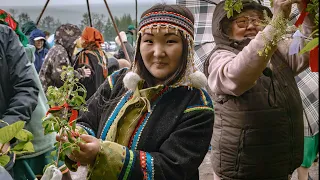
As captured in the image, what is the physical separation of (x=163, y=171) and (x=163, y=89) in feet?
1.10

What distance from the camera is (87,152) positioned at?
4.50 feet

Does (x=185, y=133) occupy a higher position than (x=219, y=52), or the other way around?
(x=219, y=52)

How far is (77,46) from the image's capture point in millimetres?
5309

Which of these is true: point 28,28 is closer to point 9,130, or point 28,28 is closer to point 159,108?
point 159,108

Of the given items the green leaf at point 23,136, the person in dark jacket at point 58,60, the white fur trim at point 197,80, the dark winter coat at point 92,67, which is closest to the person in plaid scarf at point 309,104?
the white fur trim at point 197,80

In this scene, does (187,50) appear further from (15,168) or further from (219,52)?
(15,168)

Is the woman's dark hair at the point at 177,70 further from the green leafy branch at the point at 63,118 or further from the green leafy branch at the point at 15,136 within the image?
the green leafy branch at the point at 15,136

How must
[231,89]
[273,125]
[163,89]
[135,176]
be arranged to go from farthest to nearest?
[273,125]
[231,89]
[163,89]
[135,176]

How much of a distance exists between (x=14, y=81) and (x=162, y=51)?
1.06 metres

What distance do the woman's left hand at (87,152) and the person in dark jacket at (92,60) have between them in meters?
3.47

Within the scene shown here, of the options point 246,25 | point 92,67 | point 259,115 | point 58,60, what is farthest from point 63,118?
point 92,67

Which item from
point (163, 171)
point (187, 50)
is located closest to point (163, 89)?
point (187, 50)

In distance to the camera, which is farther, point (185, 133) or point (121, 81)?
point (121, 81)

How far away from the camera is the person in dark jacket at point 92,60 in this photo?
5000 mm
